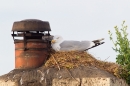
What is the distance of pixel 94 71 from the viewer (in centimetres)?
951

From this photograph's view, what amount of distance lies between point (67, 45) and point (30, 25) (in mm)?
1150

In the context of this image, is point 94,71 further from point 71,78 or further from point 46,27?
point 46,27

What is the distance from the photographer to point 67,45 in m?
10.4

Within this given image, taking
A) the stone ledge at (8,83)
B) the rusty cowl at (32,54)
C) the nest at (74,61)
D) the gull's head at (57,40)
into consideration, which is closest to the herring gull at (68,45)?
the gull's head at (57,40)

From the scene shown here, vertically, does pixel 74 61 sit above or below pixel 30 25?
below

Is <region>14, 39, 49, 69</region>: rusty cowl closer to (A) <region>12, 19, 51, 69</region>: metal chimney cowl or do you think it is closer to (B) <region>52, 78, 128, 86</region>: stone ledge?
(A) <region>12, 19, 51, 69</region>: metal chimney cowl

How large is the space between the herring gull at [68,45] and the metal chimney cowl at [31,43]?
32 cm

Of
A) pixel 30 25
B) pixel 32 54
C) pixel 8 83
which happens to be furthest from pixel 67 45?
pixel 8 83

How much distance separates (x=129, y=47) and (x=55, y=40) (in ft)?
6.46

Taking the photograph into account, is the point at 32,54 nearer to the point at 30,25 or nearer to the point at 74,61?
the point at 30,25

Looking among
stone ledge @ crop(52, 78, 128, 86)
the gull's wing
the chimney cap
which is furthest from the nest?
the chimney cap

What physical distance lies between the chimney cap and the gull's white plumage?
0.54 meters

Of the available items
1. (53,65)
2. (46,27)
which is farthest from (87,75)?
A: (46,27)

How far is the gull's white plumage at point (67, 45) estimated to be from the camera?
10297mm
